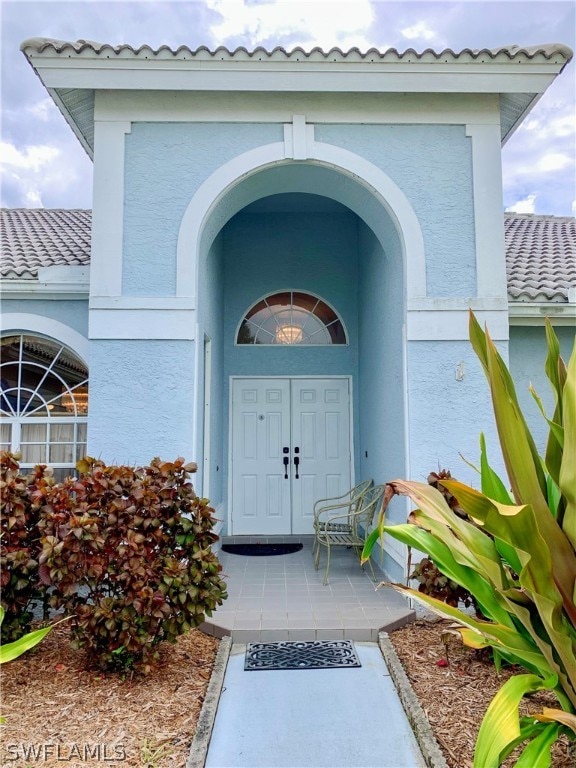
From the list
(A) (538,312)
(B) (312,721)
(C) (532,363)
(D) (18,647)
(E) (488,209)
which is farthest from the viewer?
(C) (532,363)

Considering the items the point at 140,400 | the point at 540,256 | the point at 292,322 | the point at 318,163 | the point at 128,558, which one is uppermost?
the point at 318,163

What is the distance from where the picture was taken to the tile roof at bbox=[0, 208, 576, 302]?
21.9ft

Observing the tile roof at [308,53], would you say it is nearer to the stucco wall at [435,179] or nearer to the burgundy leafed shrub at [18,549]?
the stucco wall at [435,179]

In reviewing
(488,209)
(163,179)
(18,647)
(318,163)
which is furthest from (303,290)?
(18,647)

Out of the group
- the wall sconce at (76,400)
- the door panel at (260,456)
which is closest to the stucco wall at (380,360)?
the door panel at (260,456)

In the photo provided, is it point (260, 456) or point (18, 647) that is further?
point (260, 456)

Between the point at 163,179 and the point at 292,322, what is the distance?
140 inches

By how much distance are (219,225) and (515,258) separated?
493 cm

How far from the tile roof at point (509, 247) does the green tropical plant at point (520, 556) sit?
426 cm

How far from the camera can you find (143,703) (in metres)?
3.55

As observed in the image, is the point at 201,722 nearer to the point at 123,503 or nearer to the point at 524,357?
the point at 123,503

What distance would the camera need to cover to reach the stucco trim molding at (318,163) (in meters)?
5.78

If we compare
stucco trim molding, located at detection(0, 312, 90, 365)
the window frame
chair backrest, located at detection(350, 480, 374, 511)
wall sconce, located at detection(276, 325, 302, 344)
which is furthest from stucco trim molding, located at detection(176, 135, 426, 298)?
wall sconce, located at detection(276, 325, 302, 344)

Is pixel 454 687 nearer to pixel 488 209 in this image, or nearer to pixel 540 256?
pixel 488 209
